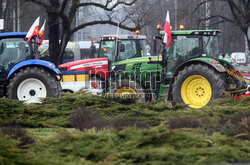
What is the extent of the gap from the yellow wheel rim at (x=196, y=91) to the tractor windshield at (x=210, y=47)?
119 centimetres

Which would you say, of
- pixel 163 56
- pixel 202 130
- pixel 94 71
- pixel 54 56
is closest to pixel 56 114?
pixel 202 130

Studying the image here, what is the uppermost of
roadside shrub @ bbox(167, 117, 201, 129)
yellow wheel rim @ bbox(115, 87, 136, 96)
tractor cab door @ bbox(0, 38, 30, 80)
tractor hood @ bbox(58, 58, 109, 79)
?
tractor cab door @ bbox(0, 38, 30, 80)

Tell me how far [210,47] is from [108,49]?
5.21 m

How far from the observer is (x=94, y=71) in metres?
15.5

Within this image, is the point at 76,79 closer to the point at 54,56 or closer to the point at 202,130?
the point at 54,56

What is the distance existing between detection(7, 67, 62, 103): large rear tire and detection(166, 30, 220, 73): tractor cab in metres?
3.48

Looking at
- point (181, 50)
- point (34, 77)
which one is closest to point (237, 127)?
point (181, 50)

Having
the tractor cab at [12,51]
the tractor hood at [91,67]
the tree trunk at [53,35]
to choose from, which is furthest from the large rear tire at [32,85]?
the tree trunk at [53,35]

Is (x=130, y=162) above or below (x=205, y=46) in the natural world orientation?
below

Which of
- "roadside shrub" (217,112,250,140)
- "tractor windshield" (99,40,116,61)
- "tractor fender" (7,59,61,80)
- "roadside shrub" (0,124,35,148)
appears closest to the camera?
"roadside shrub" (0,124,35,148)

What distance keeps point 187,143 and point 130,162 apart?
0.84 m

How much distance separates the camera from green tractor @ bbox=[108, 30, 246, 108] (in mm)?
12172

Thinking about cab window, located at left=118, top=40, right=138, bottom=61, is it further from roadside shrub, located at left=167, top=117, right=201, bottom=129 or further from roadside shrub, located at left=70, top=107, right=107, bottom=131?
roadside shrub, located at left=167, top=117, right=201, bottom=129

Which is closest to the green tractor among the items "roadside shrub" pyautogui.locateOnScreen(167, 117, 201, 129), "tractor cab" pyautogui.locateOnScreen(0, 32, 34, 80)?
"tractor cab" pyautogui.locateOnScreen(0, 32, 34, 80)
